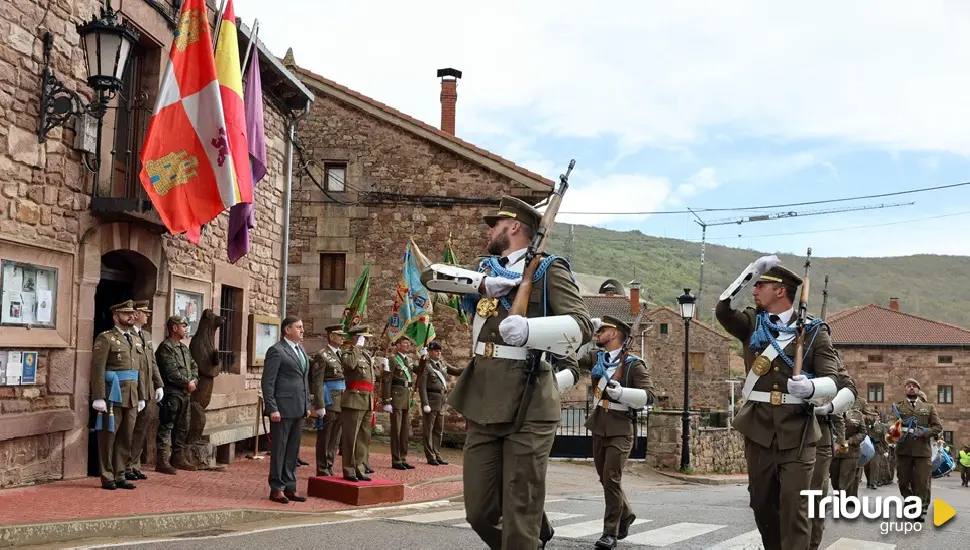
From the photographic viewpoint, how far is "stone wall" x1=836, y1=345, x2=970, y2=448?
5647 centimetres

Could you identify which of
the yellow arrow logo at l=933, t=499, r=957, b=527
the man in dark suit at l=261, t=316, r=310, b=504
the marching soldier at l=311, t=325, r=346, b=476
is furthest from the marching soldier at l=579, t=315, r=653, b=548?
the yellow arrow logo at l=933, t=499, r=957, b=527

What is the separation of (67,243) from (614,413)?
20.6 ft

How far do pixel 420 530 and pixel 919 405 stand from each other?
9.88 metres

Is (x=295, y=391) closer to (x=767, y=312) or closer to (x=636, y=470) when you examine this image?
(x=767, y=312)

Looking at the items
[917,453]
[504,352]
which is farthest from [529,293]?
[917,453]

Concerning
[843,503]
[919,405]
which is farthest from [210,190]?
[919,405]

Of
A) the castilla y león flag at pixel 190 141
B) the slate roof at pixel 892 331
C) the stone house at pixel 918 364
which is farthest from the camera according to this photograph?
the slate roof at pixel 892 331

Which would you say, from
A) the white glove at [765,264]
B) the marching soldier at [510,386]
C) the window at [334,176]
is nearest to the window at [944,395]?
the window at [334,176]

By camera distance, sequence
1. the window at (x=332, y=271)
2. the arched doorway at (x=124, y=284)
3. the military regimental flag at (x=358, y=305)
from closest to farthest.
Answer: the arched doorway at (x=124, y=284), the military regimental flag at (x=358, y=305), the window at (x=332, y=271)

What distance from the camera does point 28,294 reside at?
1023cm

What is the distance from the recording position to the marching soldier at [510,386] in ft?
17.9

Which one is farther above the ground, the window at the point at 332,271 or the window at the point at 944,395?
the window at the point at 332,271

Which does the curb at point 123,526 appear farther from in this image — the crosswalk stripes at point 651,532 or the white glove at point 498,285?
the white glove at point 498,285

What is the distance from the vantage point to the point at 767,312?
7.20 m
